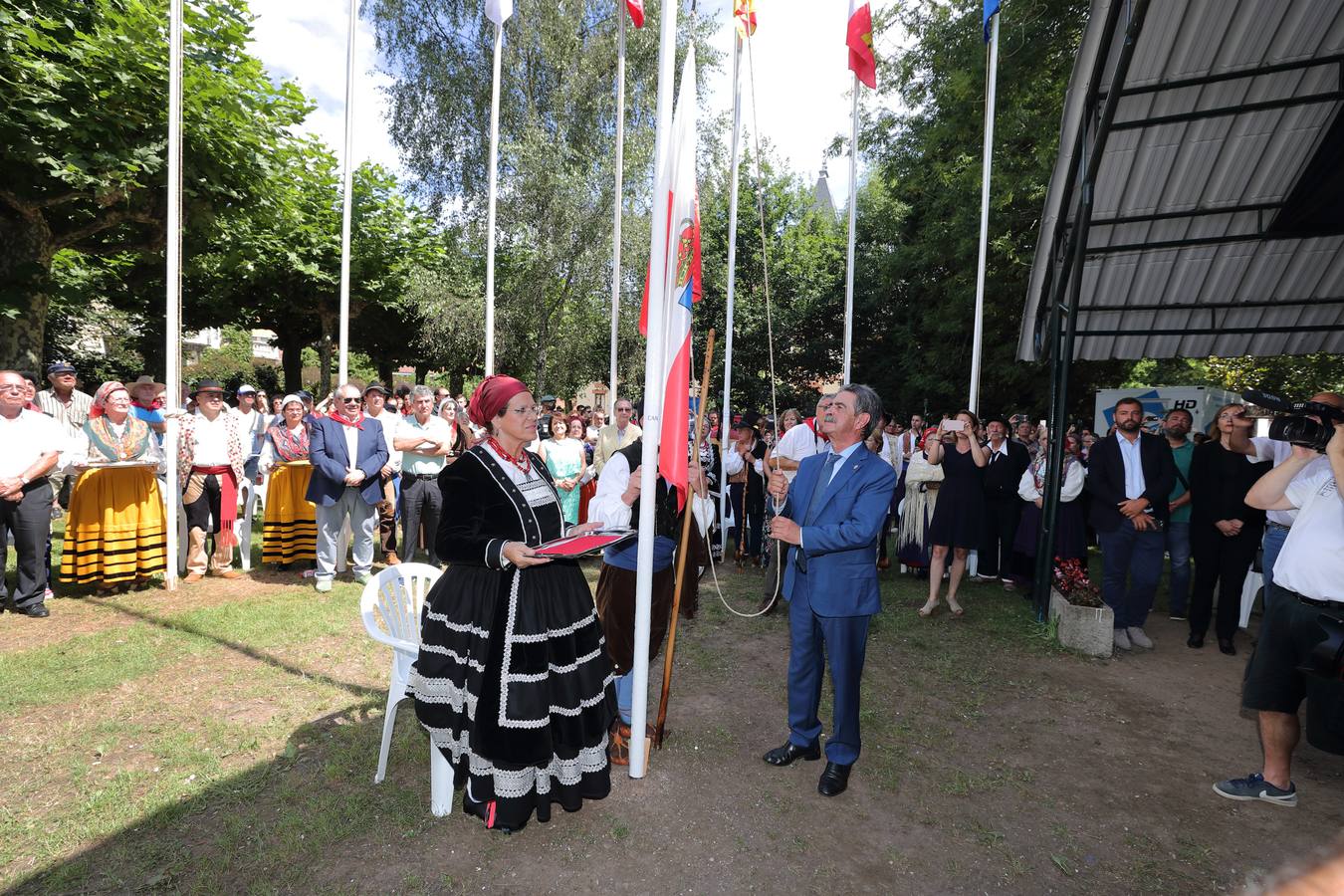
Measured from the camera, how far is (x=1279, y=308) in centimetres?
914

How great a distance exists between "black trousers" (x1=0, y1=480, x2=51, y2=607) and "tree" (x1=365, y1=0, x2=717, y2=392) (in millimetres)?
14202

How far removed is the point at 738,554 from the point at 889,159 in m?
16.0

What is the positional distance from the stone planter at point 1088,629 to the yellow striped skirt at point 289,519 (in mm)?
7920

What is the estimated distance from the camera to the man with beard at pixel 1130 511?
6.09 m

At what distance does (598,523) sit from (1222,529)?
598cm

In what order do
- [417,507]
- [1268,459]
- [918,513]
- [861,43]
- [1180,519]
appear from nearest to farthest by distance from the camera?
[1268,459]
[1180,519]
[417,507]
[918,513]
[861,43]

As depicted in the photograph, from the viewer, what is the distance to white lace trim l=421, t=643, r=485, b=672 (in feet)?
9.44

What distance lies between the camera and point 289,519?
7.99 m

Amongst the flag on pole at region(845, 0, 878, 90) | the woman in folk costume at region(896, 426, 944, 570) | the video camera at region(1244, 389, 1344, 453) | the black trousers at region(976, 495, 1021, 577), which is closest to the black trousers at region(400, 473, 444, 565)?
the woman in folk costume at region(896, 426, 944, 570)

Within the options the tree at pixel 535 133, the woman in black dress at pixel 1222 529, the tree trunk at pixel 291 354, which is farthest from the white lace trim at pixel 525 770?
the tree trunk at pixel 291 354

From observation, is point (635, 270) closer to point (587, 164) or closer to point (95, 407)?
point (587, 164)

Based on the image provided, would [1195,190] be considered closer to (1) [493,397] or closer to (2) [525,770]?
(1) [493,397]

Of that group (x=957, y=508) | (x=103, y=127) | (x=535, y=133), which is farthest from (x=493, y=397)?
(x=535, y=133)

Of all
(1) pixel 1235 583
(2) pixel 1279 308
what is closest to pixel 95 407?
(1) pixel 1235 583
